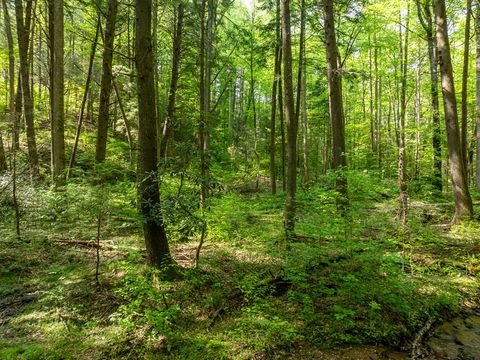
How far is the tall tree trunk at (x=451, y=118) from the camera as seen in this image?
29.4 feet

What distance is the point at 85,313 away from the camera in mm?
4711

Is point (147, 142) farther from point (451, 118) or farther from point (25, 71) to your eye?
point (451, 118)

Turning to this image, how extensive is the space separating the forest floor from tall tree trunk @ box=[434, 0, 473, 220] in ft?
6.12

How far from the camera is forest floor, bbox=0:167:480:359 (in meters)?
4.06

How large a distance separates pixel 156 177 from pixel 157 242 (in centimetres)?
120

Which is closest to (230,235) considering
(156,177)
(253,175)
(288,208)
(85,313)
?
(288,208)

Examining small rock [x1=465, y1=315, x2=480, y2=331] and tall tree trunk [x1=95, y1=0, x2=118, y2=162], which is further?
tall tree trunk [x1=95, y1=0, x2=118, y2=162]

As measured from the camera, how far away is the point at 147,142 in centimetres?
533

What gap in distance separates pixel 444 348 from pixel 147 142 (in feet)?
17.8

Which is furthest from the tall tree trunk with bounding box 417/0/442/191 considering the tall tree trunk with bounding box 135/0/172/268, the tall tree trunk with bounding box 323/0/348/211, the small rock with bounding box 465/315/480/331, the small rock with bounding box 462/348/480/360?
the tall tree trunk with bounding box 135/0/172/268

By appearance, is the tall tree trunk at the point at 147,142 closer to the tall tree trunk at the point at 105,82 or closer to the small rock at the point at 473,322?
the tall tree trunk at the point at 105,82

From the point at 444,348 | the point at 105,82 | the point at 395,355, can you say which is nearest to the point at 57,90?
the point at 105,82

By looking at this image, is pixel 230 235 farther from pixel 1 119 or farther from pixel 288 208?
pixel 1 119

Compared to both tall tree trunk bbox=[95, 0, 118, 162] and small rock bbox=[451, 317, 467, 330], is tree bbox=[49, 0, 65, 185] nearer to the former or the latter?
tall tree trunk bbox=[95, 0, 118, 162]
